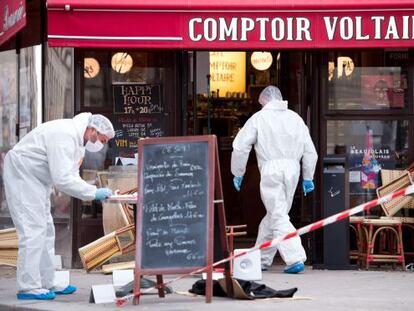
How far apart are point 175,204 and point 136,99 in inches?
144

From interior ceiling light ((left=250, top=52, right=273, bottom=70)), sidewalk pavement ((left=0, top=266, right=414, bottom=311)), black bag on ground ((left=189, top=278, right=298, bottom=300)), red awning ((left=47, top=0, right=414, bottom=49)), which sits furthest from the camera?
interior ceiling light ((left=250, top=52, right=273, bottom=70))

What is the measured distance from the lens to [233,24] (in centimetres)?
1202

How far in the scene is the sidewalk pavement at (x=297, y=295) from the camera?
912 cm

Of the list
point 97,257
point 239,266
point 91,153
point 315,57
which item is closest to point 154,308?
point 239,266

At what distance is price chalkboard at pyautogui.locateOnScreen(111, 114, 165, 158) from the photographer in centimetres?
1254

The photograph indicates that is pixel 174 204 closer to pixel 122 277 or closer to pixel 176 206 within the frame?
pixel 176 206

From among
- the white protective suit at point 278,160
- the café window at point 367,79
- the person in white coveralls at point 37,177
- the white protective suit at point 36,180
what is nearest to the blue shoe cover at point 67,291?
the person in white coveralls at point 37,177

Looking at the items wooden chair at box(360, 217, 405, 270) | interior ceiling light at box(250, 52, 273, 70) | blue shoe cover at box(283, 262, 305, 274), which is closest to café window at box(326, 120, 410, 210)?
wooden chair at box(360, 217, 405, 270)

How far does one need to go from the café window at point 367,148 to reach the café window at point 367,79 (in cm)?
21

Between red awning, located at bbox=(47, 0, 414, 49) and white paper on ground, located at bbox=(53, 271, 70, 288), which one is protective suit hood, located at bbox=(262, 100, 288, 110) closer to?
red awning, located at bbox=(47, 0, 414, 49)

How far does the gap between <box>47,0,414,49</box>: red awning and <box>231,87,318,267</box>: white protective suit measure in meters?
0.83

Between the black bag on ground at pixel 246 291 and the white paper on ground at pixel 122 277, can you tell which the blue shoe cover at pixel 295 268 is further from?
the white paper on ground at pixel 122 277

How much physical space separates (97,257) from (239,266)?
2.37 meters

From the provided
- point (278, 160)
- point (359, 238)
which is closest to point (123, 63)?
point (278, 160)
